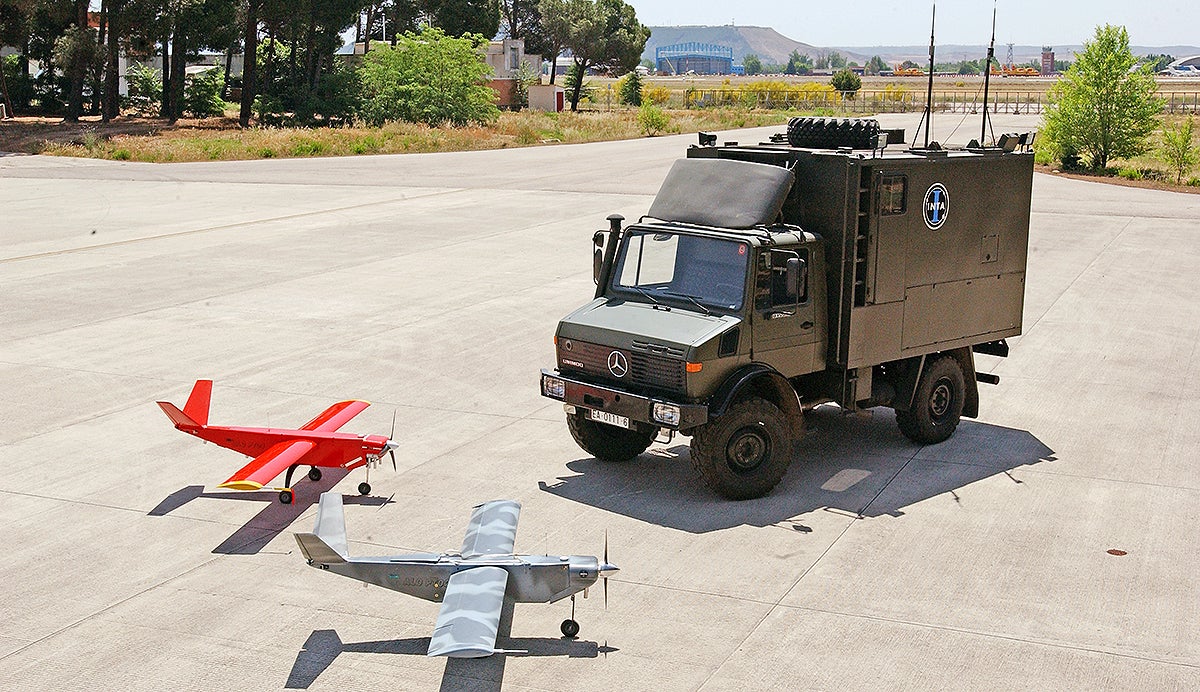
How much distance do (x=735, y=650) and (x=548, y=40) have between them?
104529 mm

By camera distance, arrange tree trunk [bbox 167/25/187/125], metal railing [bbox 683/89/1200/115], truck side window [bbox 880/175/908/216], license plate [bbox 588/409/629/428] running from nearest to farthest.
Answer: license plate [bbox 588/409/629/428]
truck side window [bbox 880/175/908/216]
tree trunk [bbox 167/25/187/125]
metal railing [bbox 683/89/1200/115]

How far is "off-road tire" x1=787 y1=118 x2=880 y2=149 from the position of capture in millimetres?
11609

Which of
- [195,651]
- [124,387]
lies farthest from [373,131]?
[195,651]

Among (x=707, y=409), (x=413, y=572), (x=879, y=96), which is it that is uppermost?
(x=879, y=96)

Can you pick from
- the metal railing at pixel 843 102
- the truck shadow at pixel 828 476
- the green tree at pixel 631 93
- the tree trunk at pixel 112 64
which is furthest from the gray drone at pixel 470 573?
the green tree at pixel 631 93

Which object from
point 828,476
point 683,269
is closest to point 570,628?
point 683,269

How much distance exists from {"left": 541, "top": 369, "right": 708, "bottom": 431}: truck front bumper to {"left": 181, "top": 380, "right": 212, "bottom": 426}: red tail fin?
3.16m

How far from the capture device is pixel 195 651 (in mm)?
8031

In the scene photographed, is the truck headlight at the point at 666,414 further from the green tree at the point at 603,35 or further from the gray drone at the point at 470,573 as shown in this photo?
the green tree at the point at 603,35

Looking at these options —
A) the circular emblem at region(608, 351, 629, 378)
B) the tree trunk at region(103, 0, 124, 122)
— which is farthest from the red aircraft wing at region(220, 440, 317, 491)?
the tree trunk at region(103, 0, 124, 122)

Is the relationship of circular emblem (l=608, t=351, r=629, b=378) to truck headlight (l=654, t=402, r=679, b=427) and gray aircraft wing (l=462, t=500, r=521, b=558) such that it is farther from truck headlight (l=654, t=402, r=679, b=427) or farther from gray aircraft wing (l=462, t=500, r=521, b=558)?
gray aircraft wing (l=462, t=500, r=521, b=558)

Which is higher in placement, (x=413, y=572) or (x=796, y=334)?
(x=796, y=334)

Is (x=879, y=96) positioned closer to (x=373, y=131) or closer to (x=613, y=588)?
(x=373, y=131)

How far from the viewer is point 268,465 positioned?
10375mm
